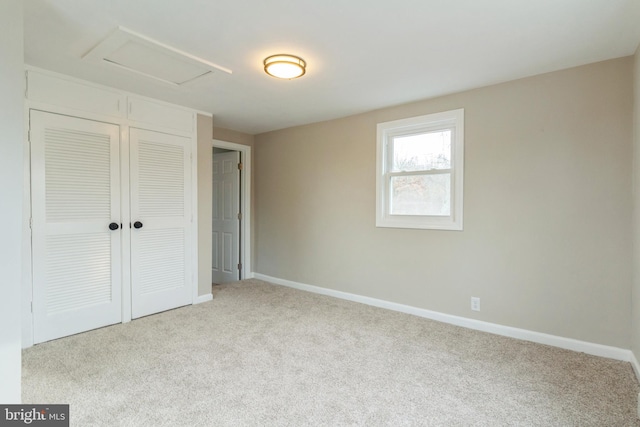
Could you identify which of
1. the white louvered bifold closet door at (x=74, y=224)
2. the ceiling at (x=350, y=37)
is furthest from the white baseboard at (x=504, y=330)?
the white louvered bifold closet door at (x=74, y=224)

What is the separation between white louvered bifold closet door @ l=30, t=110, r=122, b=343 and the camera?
270 cm

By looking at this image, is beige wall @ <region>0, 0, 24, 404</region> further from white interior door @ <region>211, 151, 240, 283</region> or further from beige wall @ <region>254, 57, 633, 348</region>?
white interior door @ <region>211, 151, 240, 283</region>

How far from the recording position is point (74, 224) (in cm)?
288

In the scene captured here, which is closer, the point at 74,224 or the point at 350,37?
the point at 350,37

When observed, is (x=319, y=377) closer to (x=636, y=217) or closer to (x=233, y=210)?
(x=636, y=217)

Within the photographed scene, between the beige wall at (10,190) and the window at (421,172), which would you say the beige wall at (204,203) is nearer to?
the window at (421,172)

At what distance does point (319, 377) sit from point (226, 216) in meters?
3.58

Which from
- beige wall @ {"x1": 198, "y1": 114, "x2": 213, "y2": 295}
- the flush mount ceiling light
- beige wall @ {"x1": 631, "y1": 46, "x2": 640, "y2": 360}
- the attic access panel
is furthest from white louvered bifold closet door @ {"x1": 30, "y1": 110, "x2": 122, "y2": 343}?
beige wall @ {"x1": 631, "y1": 46, "x2": 640, "y2": 360}

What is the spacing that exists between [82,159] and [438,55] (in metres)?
3.17

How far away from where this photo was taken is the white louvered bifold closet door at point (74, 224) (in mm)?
2697

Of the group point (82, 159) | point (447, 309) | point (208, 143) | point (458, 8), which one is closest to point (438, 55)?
point (458, 8)

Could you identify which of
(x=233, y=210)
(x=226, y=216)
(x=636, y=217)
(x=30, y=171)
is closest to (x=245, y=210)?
(x=233, y=210)

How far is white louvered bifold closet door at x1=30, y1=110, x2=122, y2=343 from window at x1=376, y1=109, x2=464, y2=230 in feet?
9.21

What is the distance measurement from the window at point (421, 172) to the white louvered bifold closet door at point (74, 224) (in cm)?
281
